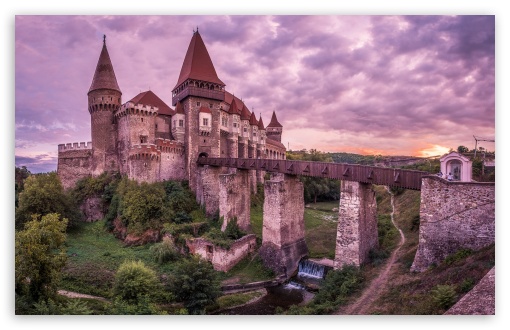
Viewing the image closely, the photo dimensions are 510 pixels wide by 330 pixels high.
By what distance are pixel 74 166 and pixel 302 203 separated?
17285 mm

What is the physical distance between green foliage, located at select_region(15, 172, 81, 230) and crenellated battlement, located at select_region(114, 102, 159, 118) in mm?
6026

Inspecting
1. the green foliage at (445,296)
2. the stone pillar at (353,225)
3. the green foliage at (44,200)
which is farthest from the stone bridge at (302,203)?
the green foliage at (44,200)

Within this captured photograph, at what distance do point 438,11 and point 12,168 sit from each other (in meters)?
12.3

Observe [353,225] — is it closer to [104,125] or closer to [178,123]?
[178,123]

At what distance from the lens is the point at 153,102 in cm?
2536

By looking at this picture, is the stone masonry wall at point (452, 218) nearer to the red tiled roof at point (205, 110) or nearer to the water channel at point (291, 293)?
the water channel at point (291, 293)

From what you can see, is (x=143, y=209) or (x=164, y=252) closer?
(x=164, y=252)

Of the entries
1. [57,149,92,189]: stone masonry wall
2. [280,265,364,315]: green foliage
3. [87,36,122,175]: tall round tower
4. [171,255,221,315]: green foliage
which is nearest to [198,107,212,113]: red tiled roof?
[87,36,122,175]: tall round tower

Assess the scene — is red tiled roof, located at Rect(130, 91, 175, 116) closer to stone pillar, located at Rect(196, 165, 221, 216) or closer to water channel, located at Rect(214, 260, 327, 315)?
stone pillar, located at Rect(196, 165, 221, 216)

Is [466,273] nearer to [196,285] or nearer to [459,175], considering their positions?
[459,175]

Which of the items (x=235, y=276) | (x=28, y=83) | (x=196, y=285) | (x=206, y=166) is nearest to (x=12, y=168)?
(x=28, y=83)

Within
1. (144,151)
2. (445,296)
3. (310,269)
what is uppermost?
(144,151)

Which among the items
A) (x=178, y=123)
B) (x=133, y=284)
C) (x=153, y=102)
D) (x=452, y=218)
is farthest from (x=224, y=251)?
(x=153, y=102)

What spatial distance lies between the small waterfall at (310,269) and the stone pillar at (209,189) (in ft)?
26.5
